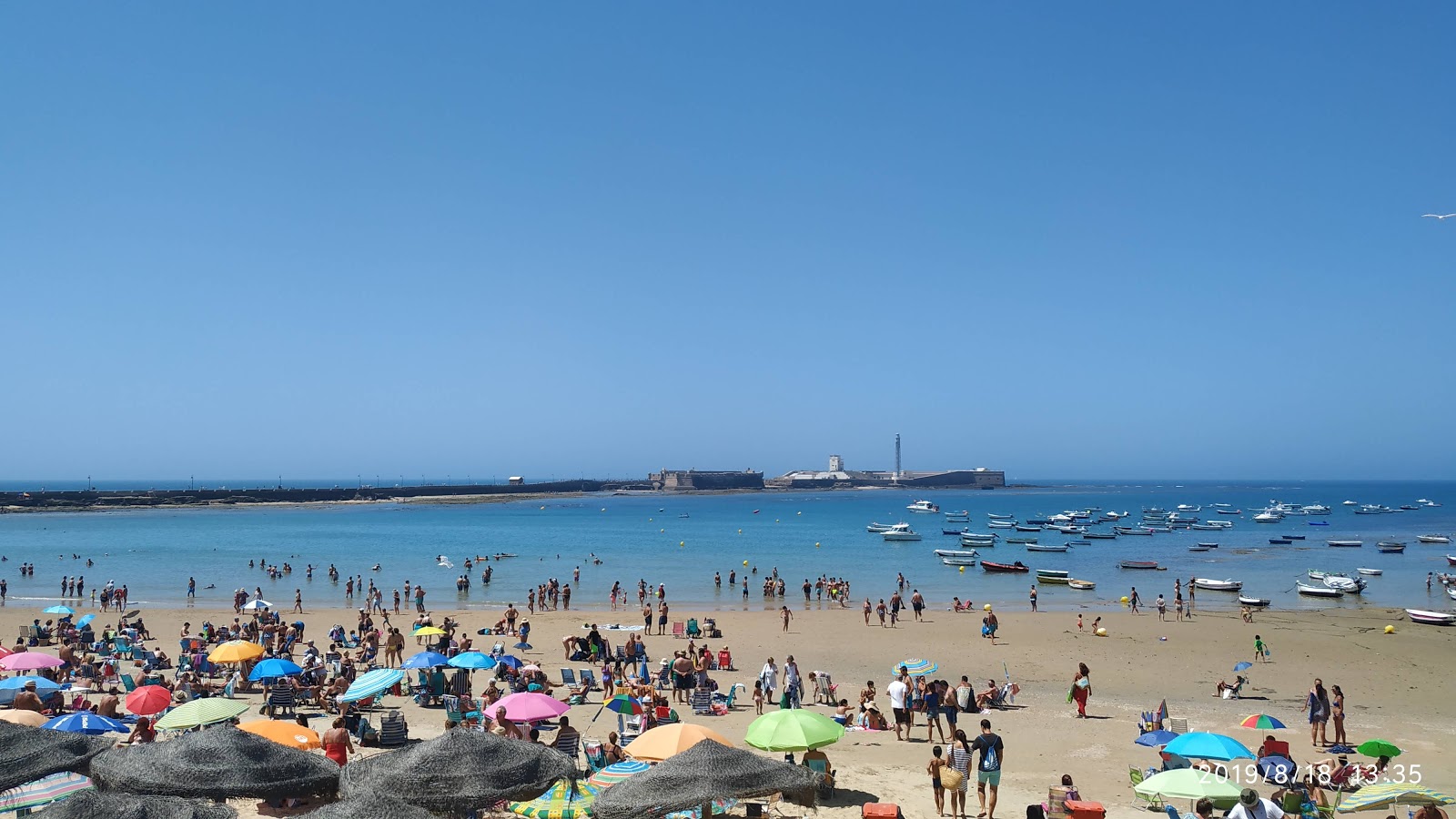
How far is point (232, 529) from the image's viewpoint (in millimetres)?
84188

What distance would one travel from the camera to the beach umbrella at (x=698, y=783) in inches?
366

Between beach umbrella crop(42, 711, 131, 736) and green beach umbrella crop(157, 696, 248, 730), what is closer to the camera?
beach umbrella crop(42, 711, 131, 736)

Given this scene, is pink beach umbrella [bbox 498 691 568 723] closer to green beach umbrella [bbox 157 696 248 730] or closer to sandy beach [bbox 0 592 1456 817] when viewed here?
sandy beach [bbox 0 592 1456 817]

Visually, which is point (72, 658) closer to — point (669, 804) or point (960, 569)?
point (669, 804)

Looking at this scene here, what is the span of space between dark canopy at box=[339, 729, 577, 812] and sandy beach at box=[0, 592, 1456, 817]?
389 cm

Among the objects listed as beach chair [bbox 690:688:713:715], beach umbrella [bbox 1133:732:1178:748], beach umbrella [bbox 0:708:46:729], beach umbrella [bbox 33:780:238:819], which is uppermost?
beach umbrella [bbox 33:780:238:819]

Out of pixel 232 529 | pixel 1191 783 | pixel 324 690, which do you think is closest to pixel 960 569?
pixel 324 690

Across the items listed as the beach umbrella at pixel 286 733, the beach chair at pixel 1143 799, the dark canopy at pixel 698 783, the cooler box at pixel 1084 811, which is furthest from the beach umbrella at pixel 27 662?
the beach chair at pixel 1143 799

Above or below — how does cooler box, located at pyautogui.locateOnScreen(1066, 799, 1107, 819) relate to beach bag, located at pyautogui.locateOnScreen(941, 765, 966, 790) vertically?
below

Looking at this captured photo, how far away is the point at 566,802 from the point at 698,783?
7.89 ft

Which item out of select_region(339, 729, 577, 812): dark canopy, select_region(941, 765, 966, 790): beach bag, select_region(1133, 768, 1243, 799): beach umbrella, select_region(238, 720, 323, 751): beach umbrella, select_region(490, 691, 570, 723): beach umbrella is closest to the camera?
select_region(339, 729, 577, 812): dark canopy

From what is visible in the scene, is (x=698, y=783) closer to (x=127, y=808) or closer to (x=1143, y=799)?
(x=127, y=808)

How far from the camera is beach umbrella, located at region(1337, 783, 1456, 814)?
9.66 meters

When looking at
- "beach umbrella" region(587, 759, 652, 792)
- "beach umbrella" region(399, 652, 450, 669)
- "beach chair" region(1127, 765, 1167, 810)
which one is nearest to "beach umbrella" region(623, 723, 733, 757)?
"beach umbrella" region(587, 759, 652, 792)
